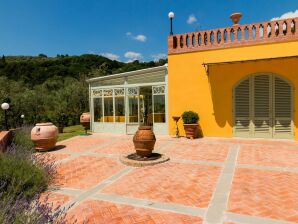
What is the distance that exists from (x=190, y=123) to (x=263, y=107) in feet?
11.5

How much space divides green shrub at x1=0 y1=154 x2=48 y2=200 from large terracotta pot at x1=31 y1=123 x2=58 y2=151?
422 centimetres

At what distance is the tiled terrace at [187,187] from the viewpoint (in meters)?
4.42

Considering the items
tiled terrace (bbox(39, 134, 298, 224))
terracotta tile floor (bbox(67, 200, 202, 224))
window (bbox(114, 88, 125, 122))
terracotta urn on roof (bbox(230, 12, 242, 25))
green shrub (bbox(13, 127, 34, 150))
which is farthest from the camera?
window (bbox(114, 88, 125, 122))

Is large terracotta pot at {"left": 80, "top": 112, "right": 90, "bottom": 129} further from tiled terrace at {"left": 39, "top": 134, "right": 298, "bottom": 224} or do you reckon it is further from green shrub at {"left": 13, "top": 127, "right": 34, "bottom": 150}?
tiled terrace at {"left": 39, "top": 134, "right": 298, "bottom": 224}

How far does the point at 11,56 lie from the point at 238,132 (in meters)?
68.4

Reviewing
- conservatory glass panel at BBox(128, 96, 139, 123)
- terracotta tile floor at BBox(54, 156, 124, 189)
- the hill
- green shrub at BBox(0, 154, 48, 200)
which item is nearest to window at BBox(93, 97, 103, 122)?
conservatory glass panel at BBox(128, 96, 139, 123)

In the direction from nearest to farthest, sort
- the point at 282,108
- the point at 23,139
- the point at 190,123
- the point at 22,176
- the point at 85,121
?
the point at 22,176 → the point at 23,139 → the point at 282,108 → the point at 190,123 → the point at 85,121

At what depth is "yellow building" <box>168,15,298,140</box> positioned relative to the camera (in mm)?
10984

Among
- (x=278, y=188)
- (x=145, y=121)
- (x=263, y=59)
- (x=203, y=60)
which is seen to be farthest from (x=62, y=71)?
(x=278, y=188)

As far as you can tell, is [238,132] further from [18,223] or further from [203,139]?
[18,223]

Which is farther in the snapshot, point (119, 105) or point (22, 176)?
point (119, 105)

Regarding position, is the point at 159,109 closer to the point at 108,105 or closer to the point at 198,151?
the point at 108,105

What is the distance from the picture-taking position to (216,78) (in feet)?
40.1

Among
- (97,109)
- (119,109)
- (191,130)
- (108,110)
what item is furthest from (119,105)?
(191,130)
